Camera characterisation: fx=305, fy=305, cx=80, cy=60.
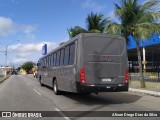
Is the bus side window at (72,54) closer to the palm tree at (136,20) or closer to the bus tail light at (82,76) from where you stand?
the bus tail light at (82,76)

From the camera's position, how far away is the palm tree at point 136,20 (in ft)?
72.8

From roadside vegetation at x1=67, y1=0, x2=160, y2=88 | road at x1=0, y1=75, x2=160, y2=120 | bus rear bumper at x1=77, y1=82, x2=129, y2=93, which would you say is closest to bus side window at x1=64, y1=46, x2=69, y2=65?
road at x1=0, y1=75, x2=160, y2=120

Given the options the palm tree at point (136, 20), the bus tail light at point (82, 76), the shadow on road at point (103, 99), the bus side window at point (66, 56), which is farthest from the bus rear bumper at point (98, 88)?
the palm tree at point (136, 20)

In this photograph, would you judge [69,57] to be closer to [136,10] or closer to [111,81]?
[111,81]

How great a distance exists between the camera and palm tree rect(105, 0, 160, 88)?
22.2 meters

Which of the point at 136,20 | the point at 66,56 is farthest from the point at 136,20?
the point at 66,56

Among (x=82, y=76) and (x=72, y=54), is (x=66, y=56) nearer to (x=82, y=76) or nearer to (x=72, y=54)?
(x=72, y=54)

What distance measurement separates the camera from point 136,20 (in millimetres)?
23594

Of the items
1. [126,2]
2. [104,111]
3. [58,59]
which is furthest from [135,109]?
[126,2]

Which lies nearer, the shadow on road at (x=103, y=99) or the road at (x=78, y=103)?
the road at (x=78, y=103)

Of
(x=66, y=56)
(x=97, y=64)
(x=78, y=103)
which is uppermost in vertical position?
(x=66, y=56)

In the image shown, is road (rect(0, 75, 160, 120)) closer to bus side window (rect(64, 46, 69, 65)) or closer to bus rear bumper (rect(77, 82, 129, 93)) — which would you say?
bus rear bumper (rect(77, 82, 129, 93))

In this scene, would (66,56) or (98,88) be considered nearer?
(98,88)

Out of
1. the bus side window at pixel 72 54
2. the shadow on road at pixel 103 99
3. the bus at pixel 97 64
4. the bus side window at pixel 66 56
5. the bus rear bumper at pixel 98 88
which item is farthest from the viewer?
the bus side window at pixel 66 56
